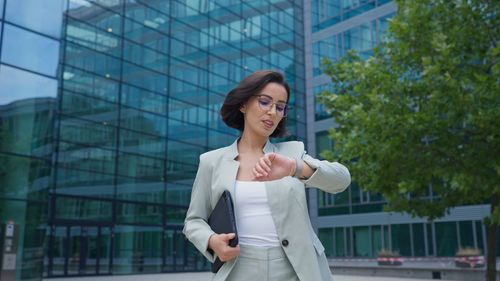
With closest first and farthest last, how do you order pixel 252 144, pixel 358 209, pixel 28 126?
pixel 252 144, pixel 28 126, pixel 358 209

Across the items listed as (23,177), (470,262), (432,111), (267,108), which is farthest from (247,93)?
(470,262)

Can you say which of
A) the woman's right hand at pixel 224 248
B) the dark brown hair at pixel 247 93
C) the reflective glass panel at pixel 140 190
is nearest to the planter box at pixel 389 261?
the reflective glass panel at pixel 140 190

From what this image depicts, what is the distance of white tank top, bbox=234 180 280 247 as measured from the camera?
2.10 m

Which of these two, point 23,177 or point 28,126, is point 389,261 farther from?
point 28,126

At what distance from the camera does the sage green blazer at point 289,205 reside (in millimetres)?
2043

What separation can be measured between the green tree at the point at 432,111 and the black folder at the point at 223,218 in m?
9.78

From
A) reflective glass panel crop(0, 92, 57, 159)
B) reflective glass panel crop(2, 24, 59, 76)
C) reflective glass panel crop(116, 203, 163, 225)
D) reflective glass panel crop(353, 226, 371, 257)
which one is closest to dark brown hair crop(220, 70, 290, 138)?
reflective glass panel crop(0, 92, 57, 159)

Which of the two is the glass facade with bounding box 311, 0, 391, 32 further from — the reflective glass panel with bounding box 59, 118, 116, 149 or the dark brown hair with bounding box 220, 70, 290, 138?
the dark brown hair with bounding box 220, 70, 290, 138

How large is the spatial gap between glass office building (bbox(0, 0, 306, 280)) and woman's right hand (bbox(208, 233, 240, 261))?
15.2 m

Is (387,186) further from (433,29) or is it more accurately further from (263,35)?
(263,35)

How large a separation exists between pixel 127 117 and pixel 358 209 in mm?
17517

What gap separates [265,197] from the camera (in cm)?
214

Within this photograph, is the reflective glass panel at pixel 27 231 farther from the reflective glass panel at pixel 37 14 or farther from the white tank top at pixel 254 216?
the white tank top at pixel 254 216

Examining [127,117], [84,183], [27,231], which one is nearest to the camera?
[27,231]
